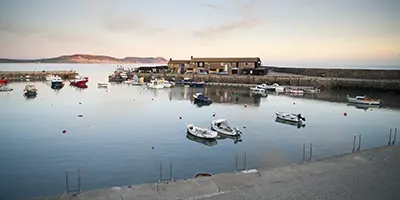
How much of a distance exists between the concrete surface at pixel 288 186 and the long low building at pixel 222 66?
54.1m

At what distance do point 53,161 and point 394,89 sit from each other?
167 ft

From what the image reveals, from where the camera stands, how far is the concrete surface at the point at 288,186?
8359mm

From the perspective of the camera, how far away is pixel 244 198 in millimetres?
8211

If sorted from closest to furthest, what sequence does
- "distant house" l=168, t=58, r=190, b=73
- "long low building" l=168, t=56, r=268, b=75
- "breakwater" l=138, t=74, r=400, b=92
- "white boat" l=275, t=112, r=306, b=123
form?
"white boat" l=275, t=112, r=306, b=123
"breakwater" l=138, t=74, r=400, b=92
"long low building" l=168, t=56, r=268, b=75
"distant house" l=168, t=58, r=190, b=73

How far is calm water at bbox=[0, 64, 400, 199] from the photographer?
12844 mm

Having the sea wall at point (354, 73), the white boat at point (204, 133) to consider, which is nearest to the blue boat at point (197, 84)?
the sea wall at point (354, 73)

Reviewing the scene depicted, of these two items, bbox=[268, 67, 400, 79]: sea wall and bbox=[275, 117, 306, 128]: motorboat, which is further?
bbox=[268, 67, 400, 79]: sea wall

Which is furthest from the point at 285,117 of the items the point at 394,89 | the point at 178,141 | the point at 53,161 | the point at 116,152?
the point at 394,89

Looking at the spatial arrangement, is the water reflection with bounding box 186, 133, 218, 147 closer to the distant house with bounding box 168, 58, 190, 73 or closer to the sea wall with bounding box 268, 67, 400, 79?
the sea wall with bounding box 268, 67, 400, 79

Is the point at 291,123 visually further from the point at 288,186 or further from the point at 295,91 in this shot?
the point at 295,91

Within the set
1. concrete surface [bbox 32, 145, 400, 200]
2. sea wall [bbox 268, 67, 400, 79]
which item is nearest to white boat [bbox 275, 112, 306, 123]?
concrete surface [bbox 32, 145, 400, 200]

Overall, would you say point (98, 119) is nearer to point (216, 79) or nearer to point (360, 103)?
point (360, 103)

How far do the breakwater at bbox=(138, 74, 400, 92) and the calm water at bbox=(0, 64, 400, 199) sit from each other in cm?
1740

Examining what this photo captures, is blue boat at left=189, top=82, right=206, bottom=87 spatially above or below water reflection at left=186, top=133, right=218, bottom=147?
above
